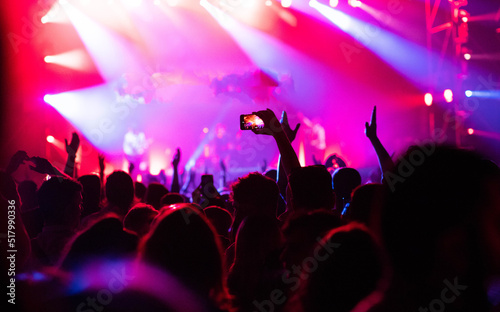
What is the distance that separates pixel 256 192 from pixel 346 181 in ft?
3.79

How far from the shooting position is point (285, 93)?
16188mm

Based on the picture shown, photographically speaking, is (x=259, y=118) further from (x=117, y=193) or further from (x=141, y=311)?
(x=141, y=311)

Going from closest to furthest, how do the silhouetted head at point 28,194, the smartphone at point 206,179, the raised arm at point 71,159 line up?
the silhouetted head at point 28,194 → the raised arm at point 71,159 → the smartphone at point 206,179

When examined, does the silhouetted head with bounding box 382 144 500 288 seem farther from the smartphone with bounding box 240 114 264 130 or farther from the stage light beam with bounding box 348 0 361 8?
the stage light beam with bounding box 348 0 361 8

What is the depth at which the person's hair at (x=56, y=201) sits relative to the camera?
2.56 metres

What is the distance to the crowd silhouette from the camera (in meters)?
1.37

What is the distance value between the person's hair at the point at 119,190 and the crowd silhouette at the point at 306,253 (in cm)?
82

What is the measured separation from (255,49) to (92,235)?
13963 mm

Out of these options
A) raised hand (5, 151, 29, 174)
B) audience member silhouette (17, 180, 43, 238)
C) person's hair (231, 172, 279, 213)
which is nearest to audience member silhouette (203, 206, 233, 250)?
person's hair (231, 172, 279, 213)

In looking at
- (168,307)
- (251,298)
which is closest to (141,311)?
(168,307)

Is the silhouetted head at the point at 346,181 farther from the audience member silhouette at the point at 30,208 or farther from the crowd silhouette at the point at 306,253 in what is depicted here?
the audience member silhouette at the point at 30,208

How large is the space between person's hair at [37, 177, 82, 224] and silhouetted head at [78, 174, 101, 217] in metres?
0.99

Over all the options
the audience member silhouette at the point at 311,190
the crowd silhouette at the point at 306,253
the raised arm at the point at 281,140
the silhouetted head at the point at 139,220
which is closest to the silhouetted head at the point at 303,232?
the crowd silhouette at the point at 306,253

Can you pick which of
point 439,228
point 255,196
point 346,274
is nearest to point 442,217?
point 439,228
